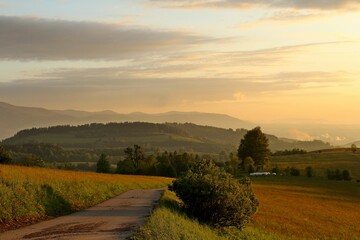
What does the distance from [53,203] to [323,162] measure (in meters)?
141

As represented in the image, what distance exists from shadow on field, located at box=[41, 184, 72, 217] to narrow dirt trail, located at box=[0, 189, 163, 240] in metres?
1.16

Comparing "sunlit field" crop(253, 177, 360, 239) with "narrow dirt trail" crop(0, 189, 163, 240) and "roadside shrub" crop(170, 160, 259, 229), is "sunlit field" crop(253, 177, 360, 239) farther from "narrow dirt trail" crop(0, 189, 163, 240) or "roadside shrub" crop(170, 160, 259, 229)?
"narrow dirt trail" crop(0, 189, 163, 240)

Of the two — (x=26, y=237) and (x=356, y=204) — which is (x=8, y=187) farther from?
(x=356, y=204)

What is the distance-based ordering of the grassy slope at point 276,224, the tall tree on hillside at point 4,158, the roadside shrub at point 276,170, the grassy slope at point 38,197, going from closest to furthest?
the grassy slope at point 276,224, the grassy slope at point 38,197, the tall tree on hillside at point 4,158, the roadside shrub at point 276,170

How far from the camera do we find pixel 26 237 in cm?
2077

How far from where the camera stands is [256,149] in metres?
143

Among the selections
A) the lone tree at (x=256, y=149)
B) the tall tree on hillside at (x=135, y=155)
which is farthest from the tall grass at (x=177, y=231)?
the lone tree at (x=256, y=149)

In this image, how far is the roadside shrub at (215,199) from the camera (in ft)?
95.0

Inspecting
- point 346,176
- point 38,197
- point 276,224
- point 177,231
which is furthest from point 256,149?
point 177,231

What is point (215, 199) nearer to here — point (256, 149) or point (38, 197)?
point (38, 197)

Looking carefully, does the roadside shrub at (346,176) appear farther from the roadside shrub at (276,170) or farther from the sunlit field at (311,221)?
the sunlit field at (311,221)

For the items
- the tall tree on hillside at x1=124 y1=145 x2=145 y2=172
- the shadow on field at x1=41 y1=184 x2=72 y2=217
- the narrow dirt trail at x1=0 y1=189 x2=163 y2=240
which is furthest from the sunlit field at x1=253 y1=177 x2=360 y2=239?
the tall tree on hillside at x1=124 y1=145 x2=145 y2=172

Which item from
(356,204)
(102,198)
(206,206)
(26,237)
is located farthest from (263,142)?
(26,237)

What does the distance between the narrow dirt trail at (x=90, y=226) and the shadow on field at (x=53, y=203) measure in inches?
45.6
